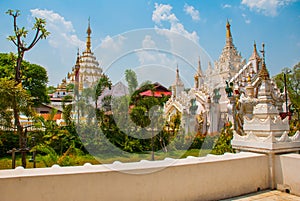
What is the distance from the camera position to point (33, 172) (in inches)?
133

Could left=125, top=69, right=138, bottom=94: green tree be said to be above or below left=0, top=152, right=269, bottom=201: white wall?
above

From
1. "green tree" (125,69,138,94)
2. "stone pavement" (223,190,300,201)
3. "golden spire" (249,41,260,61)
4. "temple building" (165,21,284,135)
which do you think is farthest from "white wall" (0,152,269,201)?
"golden spire" (249,41,260,61)

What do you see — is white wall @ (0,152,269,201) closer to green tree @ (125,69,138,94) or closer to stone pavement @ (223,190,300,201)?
stone pavement @ (223,190,300,201)

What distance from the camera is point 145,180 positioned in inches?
152

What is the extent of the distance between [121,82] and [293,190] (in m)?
3.78

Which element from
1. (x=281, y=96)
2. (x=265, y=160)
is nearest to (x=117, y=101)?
(x=265, y=160)

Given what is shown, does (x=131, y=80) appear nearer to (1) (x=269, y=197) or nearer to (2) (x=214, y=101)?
(1) (x=269, y=197)

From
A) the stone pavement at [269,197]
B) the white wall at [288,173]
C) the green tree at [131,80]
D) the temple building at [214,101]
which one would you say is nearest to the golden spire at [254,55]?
the temple building at [214,101]

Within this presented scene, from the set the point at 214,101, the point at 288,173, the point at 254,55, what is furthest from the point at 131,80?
the point at 254,55

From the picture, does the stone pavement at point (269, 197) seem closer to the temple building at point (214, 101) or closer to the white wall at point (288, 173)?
the white wall at point (288, 173)

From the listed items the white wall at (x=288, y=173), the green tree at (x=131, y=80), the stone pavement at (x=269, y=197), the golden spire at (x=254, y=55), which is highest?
the golden spire at (x=254, y=55)

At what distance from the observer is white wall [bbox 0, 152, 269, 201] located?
3242mm

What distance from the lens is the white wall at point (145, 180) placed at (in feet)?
10.6

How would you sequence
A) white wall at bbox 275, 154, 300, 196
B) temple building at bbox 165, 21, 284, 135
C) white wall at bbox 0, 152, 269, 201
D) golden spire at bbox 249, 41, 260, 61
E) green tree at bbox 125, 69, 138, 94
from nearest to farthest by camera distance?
1. white wall at bbox 0, 152, 269, 201
2. green tree at bbox 125, 69, 138, 94
3. white wall at bbox 275, 154, 300, 196
4. temple building at bbox 165, 21, 284, 135
5. golden spire at bbox 249, 41, 260, 61
